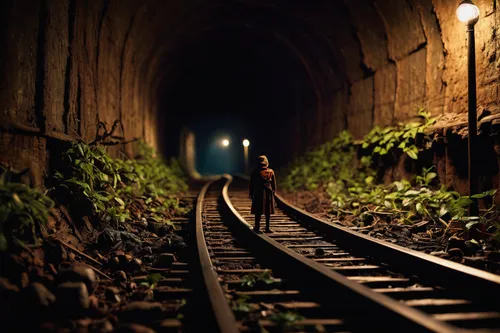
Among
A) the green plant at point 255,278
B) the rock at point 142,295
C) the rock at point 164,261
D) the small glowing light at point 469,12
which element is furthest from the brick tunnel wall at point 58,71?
the small glowing light at point 469,12

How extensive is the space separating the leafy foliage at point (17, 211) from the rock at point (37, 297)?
53 cm

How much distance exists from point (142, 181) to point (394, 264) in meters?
A: 6.54

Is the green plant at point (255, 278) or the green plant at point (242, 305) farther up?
the green plant at point (255, 278)

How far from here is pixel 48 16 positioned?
478 centimetres

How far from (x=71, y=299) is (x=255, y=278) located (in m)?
1.77

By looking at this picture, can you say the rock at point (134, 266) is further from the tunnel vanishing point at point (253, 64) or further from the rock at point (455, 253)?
the rock at point (455, 253)

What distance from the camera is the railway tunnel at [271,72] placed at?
4.51 metres

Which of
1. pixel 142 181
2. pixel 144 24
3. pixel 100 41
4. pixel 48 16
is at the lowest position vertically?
pixel 142 181

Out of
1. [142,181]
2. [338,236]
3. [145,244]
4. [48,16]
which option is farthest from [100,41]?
[338,236]

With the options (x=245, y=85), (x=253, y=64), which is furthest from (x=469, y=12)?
(x=245, y=85)

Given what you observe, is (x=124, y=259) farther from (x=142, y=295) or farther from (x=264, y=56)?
(x=264, y=56)

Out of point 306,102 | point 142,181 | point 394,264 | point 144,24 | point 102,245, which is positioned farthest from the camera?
point 306,102

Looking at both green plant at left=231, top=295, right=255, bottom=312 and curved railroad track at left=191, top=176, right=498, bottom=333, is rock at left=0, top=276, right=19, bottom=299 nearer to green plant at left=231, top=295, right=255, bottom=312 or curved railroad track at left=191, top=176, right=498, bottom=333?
curved railroad track at left=191, top=176, right=498, bottom=333

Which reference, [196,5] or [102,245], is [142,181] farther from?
[196,5]
